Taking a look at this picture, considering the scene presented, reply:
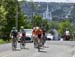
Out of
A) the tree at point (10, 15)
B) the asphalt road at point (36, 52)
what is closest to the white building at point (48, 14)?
the tree at point (10, 15)

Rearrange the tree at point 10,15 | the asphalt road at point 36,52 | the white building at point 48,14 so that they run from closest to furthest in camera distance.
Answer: the asphalt road at point 36,52 < the tree at point 10,15 < the white building at point 48,14

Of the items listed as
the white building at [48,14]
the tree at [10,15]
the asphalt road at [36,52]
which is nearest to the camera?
the asphalt road at [36,52]

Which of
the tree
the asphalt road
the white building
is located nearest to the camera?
the asphalt road

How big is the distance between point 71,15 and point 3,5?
89.8 meters

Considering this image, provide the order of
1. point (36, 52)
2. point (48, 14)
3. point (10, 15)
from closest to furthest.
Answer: point (36, 52), point (10, 15), point (48, 14)

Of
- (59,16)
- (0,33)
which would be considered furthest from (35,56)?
(59,16)

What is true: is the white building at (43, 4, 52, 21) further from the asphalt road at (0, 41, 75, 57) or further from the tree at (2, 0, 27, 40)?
the asphalt road at (0, 41, 75, 57)

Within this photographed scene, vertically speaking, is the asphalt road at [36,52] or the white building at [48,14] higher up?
the asphalt road at [36,52]

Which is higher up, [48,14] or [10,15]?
[10,15]

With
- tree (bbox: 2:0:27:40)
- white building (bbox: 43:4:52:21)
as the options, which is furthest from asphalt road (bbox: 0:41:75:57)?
white building (bbox: 43:4:52:21)

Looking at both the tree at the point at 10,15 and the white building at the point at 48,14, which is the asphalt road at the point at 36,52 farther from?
the white building at the point at 48,14

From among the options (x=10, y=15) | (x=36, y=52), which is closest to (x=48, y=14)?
(x=10, y=15)

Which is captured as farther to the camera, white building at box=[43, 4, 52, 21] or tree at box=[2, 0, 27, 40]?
white building at box=[43, 4, 52, 21]

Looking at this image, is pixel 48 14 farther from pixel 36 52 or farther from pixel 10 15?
pixel 36 52
